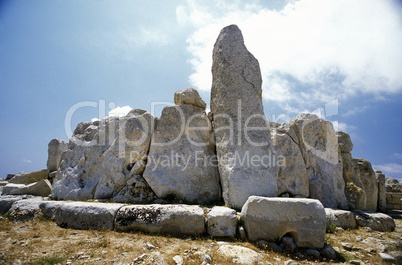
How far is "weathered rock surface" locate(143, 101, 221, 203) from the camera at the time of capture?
6461 millimetres

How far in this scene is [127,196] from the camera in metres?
6.51

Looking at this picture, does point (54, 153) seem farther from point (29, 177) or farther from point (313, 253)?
point (313, 253)

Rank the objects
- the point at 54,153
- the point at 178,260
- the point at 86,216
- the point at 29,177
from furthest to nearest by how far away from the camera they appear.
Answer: the point at 54,153 → the point at 29,177 → the point at 86,216 → the point at 178,260

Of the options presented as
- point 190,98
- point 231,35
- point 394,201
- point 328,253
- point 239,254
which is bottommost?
point 394,201

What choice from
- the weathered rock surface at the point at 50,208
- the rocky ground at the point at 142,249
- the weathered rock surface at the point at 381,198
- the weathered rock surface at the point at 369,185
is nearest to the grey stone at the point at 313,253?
the rocky ground at the point at 142,249

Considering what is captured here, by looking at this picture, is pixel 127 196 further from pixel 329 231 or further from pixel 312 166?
pixel 312 166

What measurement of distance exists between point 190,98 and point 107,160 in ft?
11.5

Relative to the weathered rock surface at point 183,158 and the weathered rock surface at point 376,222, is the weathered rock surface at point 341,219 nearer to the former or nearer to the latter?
the weathered rock surface at point 376,222

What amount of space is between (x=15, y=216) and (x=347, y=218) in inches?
338

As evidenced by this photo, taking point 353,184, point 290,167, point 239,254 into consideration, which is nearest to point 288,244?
point 239,254

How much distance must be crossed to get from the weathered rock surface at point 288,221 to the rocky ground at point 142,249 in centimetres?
28

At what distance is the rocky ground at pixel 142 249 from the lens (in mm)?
3477

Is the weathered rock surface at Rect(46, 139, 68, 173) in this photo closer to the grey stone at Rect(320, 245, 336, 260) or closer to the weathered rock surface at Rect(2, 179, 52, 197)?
the weathered rock surface at Rect(2, 179, 52, 197)

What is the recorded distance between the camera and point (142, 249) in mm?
3844
